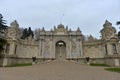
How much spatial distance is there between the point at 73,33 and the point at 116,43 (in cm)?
1677

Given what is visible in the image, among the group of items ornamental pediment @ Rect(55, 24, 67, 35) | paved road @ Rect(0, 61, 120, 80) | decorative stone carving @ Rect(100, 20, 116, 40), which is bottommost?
paved road @ Rect(0, 61, 120, 80)

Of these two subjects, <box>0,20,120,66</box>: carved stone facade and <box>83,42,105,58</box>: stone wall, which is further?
<box>83,42,105,58</box>: stone wall

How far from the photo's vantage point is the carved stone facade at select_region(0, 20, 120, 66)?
37.9 metres

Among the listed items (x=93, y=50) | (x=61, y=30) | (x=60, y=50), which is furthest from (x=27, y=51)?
(x=93, y=50)

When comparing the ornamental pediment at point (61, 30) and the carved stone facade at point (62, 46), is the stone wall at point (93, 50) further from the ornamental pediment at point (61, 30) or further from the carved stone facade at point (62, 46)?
the ornamental pediment at point (61, 30)

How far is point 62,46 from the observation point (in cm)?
5122

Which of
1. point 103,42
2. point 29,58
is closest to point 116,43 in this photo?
point 103,42

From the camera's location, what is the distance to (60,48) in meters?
50.7

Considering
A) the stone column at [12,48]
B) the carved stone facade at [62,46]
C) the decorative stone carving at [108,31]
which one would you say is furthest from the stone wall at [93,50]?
the stone column at [12,48]

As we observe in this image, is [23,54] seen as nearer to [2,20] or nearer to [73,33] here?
[2,20]

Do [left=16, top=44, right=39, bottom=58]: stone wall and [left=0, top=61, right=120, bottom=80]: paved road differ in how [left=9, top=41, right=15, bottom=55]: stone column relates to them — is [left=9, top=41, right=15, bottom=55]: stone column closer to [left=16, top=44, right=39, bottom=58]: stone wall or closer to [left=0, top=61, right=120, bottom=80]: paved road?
[left=16, top=44, right=39, bottom=58]: stone wall

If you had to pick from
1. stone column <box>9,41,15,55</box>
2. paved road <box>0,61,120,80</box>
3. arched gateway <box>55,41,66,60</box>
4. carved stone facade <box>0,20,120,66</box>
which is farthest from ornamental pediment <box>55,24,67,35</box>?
paved road <box>0,61,120,80</box>

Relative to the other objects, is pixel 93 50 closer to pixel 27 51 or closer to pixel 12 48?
pixel 27 51

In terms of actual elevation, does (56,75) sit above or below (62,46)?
below
